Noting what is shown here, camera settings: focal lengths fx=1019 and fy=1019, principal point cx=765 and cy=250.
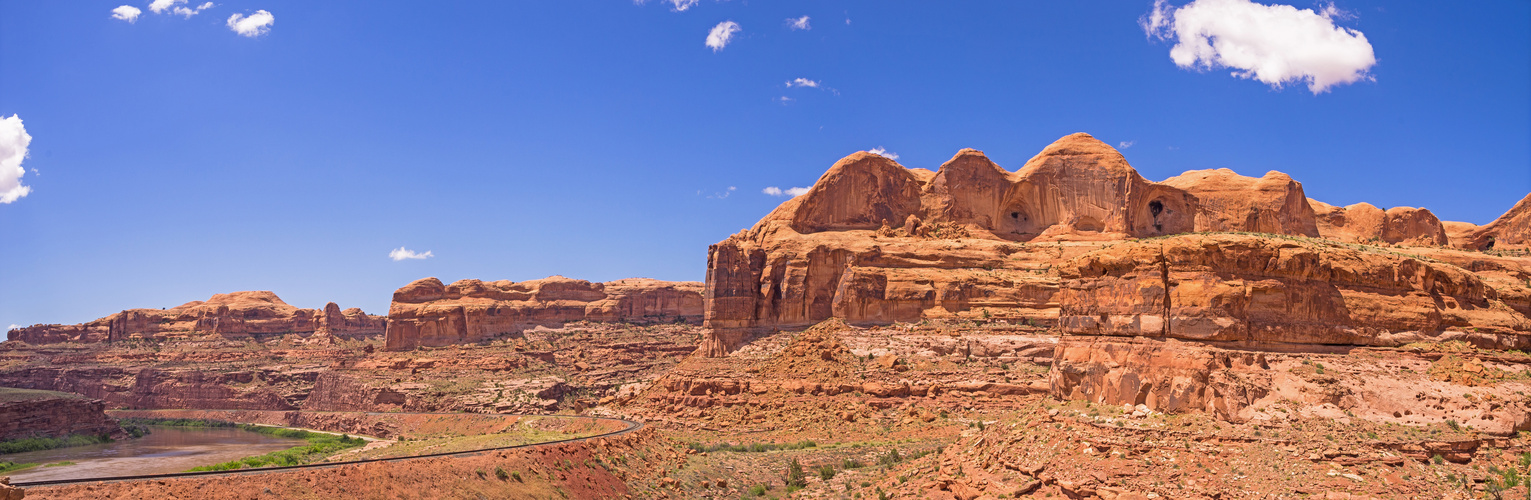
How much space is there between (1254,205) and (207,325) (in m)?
120

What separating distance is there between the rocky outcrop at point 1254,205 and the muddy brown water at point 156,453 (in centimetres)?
6095

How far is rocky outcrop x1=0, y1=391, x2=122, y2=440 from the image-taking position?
61.8m

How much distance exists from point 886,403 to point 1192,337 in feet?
90.1

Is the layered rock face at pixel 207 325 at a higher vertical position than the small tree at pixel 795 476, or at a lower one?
higher

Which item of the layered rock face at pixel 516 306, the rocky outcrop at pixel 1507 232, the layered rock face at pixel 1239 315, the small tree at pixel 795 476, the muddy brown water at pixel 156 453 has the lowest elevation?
the muddy brown water at pixel 156 453

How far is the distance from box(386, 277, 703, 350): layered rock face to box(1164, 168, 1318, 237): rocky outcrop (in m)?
55.1

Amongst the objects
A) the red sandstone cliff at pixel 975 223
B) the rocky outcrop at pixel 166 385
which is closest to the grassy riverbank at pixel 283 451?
the rocky outcrop at pixel 166 385

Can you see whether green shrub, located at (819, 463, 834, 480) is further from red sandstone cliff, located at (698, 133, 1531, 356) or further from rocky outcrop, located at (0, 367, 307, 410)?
rocky outcrop, located at (0, 367, 307, 410)

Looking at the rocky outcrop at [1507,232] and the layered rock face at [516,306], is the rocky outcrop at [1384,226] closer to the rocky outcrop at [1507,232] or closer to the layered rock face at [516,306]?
the rocky outcrop at [1507,232]

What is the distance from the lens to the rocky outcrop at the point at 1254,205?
6725 centimetres

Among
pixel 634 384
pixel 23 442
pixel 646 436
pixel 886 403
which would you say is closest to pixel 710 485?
pixel 646 436

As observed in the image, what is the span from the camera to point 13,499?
670 inches

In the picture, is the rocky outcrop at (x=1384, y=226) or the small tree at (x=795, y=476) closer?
the small tree at (x=795, y=476)

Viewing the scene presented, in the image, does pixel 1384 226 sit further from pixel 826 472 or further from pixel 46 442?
pixel 46 442
